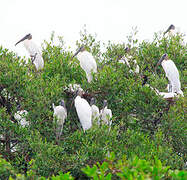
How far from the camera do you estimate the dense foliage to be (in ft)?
18.6

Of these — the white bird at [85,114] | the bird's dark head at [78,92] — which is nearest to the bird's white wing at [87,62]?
the bird's dark head at [78,92]

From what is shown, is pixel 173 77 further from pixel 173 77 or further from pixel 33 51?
pixel 33 51

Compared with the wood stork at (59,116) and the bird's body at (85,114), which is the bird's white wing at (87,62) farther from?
the wood stork at (59,116)

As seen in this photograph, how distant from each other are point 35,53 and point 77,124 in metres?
2.90

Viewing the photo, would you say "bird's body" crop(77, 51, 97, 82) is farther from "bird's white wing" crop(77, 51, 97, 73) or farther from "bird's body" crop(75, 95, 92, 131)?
"bird's body" crop(75, 95, 92, 131)

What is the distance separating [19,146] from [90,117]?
1.41 meters

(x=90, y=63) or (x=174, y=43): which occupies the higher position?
(x=174, y=43)

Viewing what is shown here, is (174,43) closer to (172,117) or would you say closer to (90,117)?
(172,117)

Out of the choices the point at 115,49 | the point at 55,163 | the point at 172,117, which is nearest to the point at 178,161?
the point at 172,117

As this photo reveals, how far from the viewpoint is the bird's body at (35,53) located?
908 centimetres

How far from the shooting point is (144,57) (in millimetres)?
9992

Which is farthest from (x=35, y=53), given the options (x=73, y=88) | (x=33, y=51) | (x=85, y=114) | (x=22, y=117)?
(x=85, y=114)

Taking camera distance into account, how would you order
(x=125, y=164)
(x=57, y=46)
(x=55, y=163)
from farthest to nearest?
1. (x=57, y=46)
2. (x=55, y=163)
3. (x=125, y=164)

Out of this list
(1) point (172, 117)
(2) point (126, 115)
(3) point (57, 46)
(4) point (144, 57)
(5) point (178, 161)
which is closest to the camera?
(5) point (178, 161)
